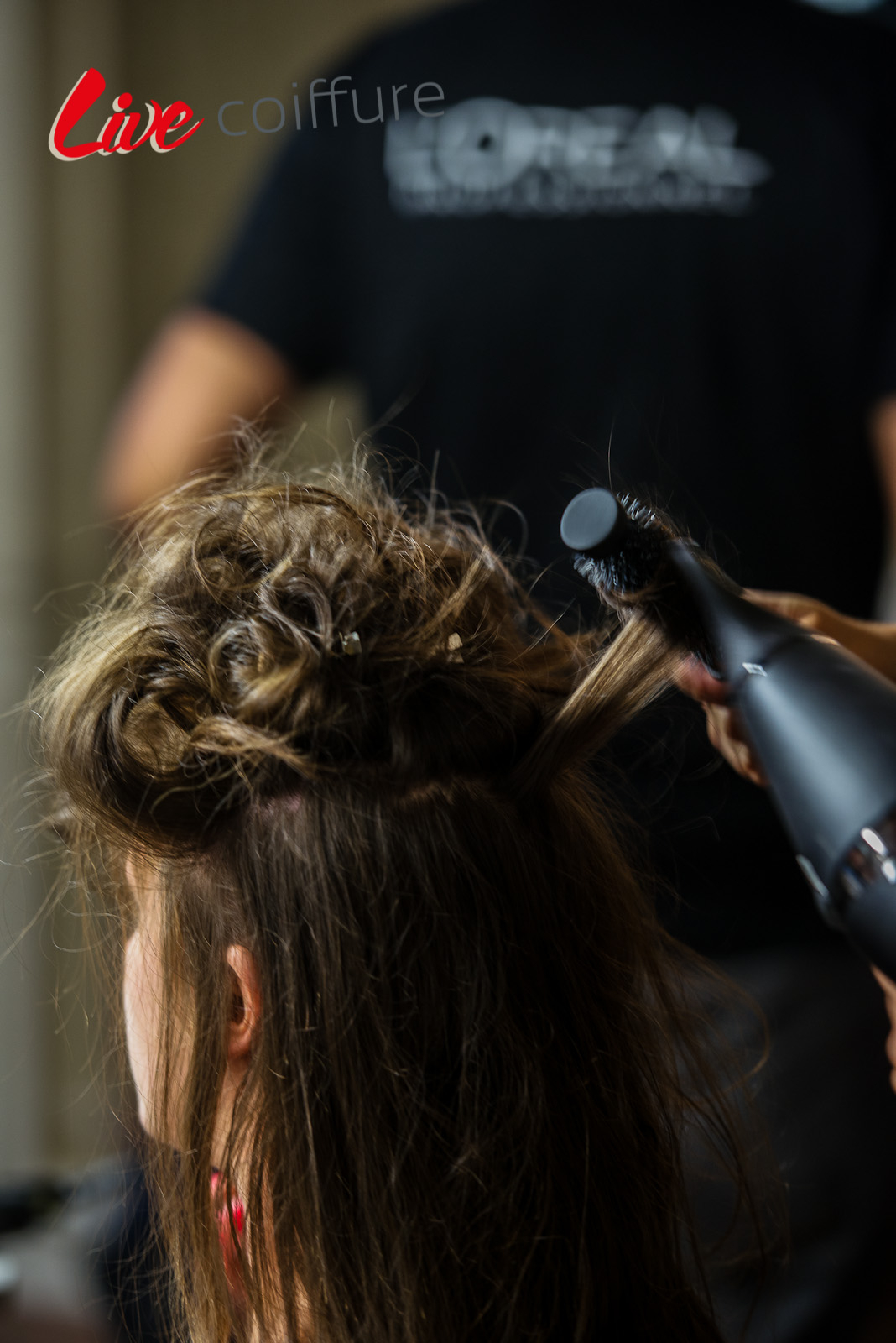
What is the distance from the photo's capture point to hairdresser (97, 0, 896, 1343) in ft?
2.27

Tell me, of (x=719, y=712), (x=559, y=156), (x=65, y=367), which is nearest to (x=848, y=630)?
(x=719, y=712)

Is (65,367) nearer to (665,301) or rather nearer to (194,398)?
(194,398)

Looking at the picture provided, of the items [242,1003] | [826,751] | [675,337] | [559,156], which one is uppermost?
[559,156]

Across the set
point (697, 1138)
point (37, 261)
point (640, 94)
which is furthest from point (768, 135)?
point (37, 261)

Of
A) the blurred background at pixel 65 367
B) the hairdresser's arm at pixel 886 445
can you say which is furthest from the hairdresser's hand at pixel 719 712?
the blurred background at pixel 65 367

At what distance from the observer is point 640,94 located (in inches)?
26.3

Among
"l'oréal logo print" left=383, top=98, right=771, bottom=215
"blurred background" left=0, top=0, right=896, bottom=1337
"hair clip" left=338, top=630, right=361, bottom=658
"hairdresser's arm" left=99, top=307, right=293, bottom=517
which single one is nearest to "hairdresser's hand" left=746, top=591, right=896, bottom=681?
"hair clip" left=338, top=630, right=361, bottom=658

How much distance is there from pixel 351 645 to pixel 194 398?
566 millimetres

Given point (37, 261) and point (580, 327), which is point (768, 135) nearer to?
point (580, 327)

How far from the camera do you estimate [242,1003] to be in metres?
0.48

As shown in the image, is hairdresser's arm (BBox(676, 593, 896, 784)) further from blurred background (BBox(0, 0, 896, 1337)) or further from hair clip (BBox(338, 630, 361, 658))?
blurred background (BBox(0, 0, 896, 1337))

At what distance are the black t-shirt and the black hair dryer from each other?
330 millimetres

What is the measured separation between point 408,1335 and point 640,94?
66 centimetres

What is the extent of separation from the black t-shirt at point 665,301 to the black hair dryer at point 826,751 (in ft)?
1.08
